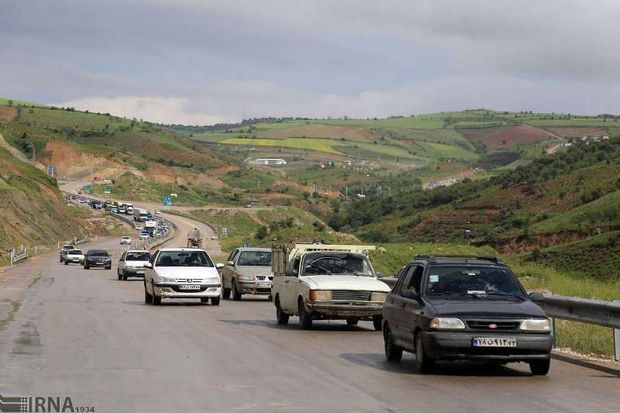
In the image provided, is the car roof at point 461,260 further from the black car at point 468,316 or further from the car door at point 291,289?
the car door at point 291,289

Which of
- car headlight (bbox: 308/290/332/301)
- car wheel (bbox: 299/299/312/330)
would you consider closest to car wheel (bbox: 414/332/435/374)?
car headlight (bbox: 308/290/332/301)

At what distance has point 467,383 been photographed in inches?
567

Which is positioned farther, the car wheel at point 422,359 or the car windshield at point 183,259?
the car windshield at point 183,259

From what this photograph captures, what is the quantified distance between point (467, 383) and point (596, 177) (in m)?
98.6

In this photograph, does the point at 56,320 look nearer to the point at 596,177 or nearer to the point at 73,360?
the point at 73,360

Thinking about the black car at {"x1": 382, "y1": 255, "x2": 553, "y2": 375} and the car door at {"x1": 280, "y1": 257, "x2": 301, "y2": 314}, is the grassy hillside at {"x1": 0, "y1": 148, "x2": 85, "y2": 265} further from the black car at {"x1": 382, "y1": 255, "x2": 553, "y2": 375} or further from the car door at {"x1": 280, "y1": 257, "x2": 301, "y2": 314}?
the black car at {"x1": 382, "y1": 255, "x2": 553, "y2": 375}

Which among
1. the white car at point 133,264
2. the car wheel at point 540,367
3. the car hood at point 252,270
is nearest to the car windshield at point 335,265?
the car wheel at point 540,367

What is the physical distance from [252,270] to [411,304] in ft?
62.7

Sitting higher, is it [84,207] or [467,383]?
[84,207]

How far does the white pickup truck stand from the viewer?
74.4 feet

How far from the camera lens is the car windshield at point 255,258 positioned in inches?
1390

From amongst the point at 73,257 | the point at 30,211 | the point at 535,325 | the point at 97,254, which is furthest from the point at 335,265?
the point at 30,211

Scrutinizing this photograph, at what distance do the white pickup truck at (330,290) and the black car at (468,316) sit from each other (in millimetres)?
5864

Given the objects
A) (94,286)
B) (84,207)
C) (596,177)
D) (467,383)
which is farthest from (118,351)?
(84,207)
